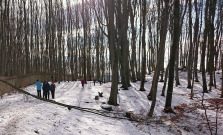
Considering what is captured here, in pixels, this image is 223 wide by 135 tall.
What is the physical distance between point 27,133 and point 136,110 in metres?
6.65

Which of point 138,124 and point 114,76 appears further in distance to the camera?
point 114,76

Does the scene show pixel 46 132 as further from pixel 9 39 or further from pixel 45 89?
pixel 9 39

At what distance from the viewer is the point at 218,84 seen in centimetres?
2167

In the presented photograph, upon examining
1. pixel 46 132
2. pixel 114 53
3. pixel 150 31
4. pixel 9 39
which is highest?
pixel 150 31

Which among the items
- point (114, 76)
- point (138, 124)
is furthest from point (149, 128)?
point (114, 76)

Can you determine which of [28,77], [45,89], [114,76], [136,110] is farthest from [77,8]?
[136,110]

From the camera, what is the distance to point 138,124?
843 centimetres

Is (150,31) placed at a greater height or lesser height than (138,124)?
greater

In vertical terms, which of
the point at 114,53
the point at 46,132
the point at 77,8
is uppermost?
the point at 77,8

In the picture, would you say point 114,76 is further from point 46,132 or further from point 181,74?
point 181,74

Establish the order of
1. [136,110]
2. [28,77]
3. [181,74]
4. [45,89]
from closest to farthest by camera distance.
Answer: [136,110] → [45,89] → [28,77] → [181,74]

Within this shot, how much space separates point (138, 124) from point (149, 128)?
544 millimetres

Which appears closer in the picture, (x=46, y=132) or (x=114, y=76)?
(x=46, y=132)

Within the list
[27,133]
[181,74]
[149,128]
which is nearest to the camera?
[27,133]
